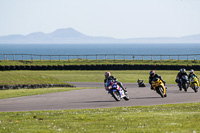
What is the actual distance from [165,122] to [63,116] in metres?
4.14

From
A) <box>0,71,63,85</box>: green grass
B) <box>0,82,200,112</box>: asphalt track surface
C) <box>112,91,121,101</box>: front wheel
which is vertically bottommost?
<box>0,82,200,112</box>: asphalt track surface

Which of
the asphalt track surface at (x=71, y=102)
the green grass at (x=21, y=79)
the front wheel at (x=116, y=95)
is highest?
the green grass at (x=21, y=79)

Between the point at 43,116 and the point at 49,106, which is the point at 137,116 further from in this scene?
the point at 49,106

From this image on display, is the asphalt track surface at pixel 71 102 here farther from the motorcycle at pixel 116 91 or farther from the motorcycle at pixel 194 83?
the motorcycle at pixel 194 83

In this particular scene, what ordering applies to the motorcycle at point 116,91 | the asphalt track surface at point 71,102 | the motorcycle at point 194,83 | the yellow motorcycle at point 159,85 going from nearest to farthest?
the asphalt track surface at point 71,102 → the motorcycle at point 116,91 → the yellow motorcycle at point 159,85 → the motorcycle at point 194,83

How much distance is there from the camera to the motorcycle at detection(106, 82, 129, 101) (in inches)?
945

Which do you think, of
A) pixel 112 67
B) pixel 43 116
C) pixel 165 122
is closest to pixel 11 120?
pixel 43 116

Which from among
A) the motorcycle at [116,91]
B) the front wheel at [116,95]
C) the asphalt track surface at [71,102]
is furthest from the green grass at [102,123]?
the front wheel at [116,95]

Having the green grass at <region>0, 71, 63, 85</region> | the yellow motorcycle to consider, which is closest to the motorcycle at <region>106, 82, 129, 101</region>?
the yellow motorcycle

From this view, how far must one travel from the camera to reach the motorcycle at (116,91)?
78.7 feet

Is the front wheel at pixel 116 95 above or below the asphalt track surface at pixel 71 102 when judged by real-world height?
above

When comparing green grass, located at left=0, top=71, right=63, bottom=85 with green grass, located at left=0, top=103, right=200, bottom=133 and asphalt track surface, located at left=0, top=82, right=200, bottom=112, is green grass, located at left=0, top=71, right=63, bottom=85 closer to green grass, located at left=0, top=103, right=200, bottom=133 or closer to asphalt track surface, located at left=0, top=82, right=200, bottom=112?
asphalt track surface, located at left=0, top=82, right=200, bottom=112

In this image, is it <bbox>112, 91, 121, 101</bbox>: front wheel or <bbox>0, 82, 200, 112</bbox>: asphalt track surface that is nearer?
<bbox>0, 82, 200, 112</bbox>: asphalt track surface

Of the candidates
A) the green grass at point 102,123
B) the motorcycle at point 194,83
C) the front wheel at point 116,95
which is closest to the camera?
the green grass at point 102,123
